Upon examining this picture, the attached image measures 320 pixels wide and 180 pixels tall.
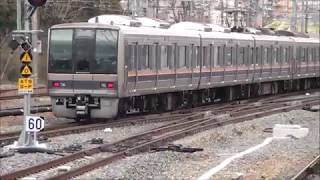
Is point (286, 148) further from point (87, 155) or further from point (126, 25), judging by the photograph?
point (126, 25)

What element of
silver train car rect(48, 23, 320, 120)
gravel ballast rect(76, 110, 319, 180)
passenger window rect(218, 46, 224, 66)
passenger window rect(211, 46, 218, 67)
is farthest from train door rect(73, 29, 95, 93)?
passenger window rect(218, 46, 224, 66)

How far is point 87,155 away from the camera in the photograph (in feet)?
42.9

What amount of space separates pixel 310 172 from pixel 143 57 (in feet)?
31.9

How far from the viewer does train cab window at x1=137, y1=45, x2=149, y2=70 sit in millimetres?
20625

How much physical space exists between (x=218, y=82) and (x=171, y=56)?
5122mm

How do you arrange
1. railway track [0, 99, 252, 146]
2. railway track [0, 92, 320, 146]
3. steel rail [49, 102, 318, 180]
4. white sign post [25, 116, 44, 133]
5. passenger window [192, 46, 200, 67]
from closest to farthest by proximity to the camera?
steel rail [49, 102, 318, 180]
white sign post [25, 116, 44, 133]
railway track [0, 99, 252, 146]
railway track [0, 92, 320, 146]
passenger window [192, 46, 200, 67]

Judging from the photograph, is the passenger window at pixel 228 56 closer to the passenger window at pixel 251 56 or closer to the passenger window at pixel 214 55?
the passenger window at pixel 214 55

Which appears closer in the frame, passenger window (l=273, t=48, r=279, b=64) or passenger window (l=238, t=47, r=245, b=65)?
passenger window (l=238, t=47, r=245, b=65)

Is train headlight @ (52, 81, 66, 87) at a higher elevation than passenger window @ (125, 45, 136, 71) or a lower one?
lower

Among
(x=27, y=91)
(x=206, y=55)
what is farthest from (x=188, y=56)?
(x=27, y=91)

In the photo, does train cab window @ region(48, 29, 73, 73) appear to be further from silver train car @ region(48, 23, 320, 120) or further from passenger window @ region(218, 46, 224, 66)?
passenger window @ region(218, 46, 224, 66)

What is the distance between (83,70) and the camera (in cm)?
1930

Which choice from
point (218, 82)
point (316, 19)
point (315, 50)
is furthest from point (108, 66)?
point (316, 19)

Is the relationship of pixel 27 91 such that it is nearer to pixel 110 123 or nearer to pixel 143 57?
pixel 110 123
